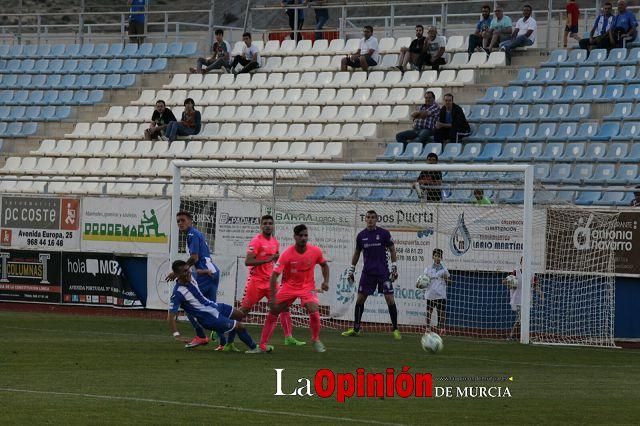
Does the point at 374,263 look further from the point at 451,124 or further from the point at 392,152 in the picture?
the point at 392,152

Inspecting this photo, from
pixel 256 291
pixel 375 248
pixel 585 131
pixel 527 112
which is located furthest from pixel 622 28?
pixel 256 291

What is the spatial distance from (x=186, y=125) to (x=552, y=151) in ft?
32.9

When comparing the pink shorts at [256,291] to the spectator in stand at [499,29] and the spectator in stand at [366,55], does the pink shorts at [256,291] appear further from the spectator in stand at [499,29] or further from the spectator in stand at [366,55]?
the spectator in stand at [366,55]

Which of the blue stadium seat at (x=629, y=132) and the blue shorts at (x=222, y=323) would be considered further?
the blue stadium seat at (x=629, y=132)

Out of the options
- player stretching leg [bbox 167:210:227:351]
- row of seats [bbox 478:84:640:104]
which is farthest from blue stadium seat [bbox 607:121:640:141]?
player stretching leg [bbox 167:210:227:351]

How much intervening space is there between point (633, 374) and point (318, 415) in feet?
19.8

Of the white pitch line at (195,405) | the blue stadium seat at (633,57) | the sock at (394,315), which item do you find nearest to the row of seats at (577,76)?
the blue stadium seat at (633,57)

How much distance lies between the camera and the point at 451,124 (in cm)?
2820

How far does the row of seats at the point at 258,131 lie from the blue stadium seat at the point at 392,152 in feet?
4.44

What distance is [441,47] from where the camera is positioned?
3105 cm

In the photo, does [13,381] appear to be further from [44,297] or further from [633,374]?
[44,297]

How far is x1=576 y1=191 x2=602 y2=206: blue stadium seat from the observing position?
24594 mm

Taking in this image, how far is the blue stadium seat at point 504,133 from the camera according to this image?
2805 centimetres

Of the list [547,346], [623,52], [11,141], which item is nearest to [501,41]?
[623,52]
